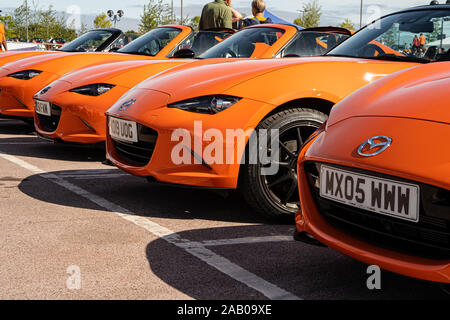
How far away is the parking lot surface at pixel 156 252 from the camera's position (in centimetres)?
256

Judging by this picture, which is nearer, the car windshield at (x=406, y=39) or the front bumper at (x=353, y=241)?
the front bumper at (x=353, y=241)

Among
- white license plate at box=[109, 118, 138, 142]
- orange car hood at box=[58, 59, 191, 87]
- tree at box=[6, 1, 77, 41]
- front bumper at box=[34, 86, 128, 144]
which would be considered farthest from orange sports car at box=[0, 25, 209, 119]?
tree at box=[6, 1, 77, 41]

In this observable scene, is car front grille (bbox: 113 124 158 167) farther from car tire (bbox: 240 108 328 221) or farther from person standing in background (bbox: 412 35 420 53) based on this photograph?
person standing in background (bbox: 412 35 420 53)

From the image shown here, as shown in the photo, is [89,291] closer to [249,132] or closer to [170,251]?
[170,251]

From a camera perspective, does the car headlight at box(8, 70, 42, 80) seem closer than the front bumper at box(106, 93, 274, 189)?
No

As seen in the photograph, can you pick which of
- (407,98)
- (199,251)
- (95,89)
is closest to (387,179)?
(407,98)

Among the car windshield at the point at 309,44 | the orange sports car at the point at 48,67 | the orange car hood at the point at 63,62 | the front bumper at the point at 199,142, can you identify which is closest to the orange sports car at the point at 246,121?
the front bumper at the point at 199,142

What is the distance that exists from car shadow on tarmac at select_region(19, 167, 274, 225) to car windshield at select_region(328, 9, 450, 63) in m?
1.41

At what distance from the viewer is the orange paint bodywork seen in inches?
140

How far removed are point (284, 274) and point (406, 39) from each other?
2291 mm

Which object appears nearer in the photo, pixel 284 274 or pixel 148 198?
pixel 284 274

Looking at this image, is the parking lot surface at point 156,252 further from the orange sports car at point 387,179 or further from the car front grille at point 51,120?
the car front grille at point 51,120

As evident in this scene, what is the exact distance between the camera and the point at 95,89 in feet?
18.8

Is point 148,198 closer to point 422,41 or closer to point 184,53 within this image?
point 422,41
